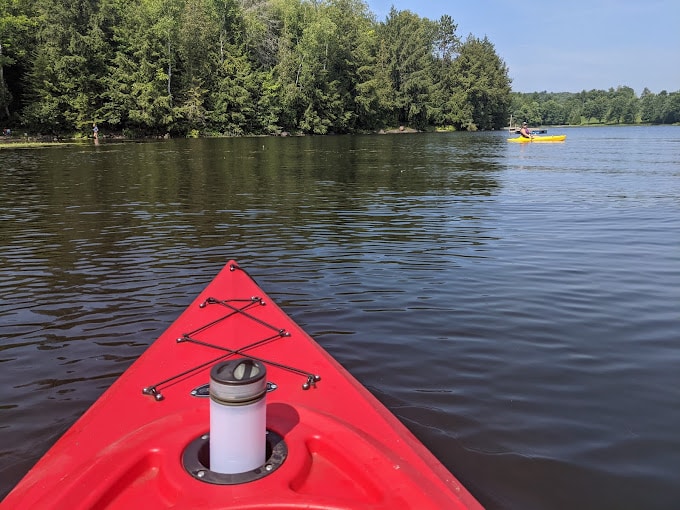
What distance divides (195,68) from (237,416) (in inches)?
2417

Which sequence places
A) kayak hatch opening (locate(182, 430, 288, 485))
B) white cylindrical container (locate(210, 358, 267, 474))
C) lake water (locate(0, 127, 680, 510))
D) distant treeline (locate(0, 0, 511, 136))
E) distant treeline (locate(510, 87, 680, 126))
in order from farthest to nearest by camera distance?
distant treeline (locate(510, 87, 680, 126)) → distant treeline (locate(0, 0, 511, 136)) → lake water (locate(0, 127, 680, 510)) → kayak hatch opening (locate(182, 430, 288, 485)) → white cylindrical container (locate(210, 358, 267, 474))

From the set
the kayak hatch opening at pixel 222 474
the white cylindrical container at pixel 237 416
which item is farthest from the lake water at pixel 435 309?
the white cylindrical container at pixel 237 416

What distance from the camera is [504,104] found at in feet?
329

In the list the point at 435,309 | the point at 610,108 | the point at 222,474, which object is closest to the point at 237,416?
the point at 222,474

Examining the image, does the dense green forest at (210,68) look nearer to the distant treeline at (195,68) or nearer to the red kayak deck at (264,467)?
the distant treeline at (195,68)

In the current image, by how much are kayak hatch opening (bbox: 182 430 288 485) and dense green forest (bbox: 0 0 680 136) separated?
54105mm

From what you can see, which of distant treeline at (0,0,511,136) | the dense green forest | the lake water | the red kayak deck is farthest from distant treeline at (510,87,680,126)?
the red kayak deck

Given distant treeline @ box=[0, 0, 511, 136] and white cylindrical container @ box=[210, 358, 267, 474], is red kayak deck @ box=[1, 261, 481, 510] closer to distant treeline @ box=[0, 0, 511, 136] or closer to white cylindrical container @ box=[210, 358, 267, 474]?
white cylindrical container @ box=[210, 358, 267, 474]

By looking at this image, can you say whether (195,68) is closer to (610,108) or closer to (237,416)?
(237,416)

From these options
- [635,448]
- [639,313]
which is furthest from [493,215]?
[635,448]

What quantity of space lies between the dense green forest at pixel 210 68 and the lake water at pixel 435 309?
4034 centimetres

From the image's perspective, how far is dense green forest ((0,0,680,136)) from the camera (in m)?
49.0

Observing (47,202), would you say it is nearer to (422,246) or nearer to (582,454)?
(422,246)

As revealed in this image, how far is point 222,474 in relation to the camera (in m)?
2.27
